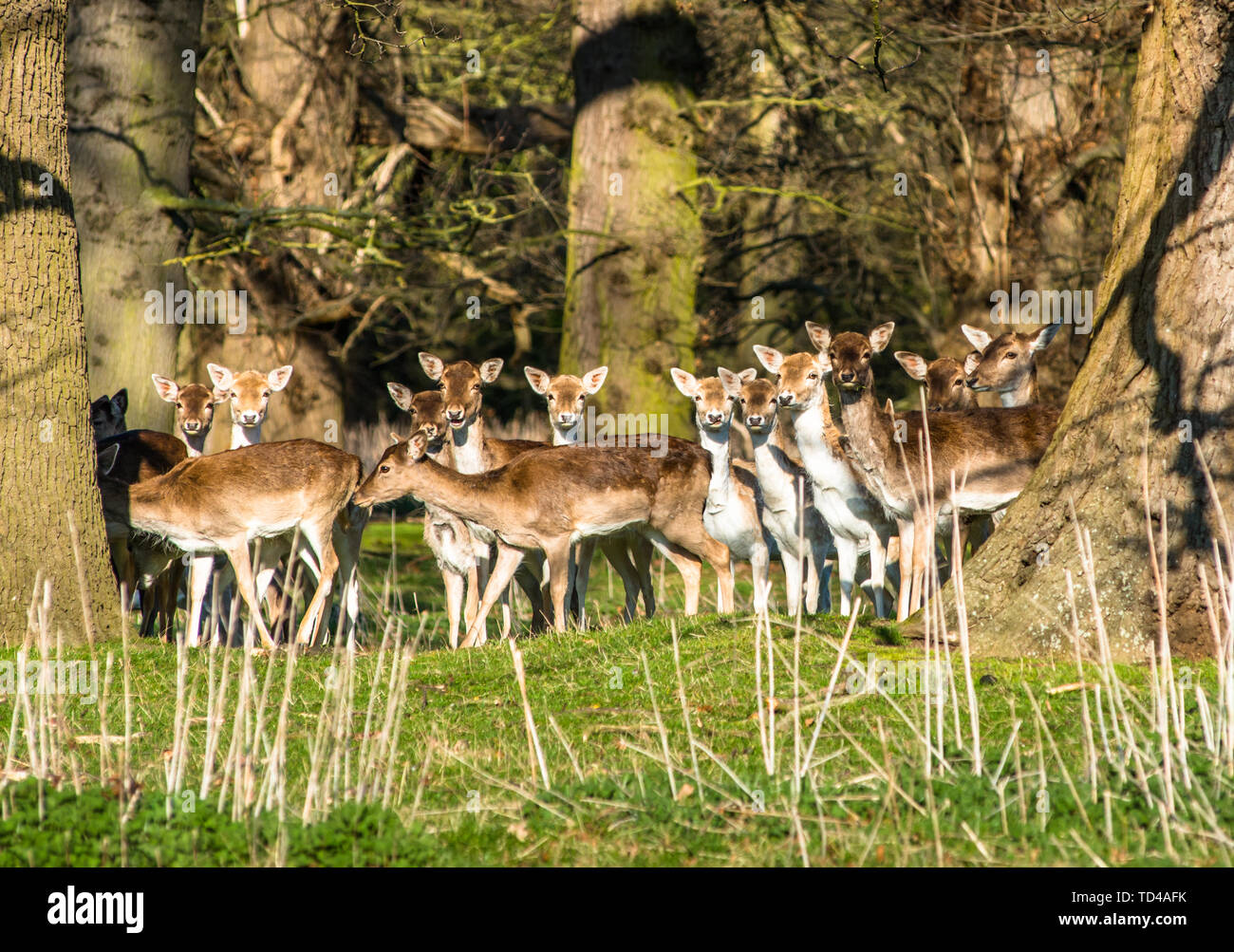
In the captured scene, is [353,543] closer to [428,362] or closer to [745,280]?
[428,362]

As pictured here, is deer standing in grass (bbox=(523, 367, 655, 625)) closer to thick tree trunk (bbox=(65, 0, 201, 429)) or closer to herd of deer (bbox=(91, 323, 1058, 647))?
herd of deer (bbox=(91, 323, 1058, 647))

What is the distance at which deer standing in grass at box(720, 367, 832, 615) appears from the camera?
35.0ft

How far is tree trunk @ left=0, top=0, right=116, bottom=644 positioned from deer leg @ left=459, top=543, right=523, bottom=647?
104 inches

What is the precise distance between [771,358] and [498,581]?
2.54 m

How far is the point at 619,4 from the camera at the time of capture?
16953mm

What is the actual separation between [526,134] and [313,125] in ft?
9.66

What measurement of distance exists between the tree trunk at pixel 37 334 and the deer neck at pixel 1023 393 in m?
7.33

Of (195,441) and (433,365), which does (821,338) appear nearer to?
(433,365)

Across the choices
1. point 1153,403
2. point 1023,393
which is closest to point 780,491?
point 1023,393

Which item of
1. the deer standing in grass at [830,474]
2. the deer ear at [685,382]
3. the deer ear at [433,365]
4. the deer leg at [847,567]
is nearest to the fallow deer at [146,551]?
the deer ear at [433,365]

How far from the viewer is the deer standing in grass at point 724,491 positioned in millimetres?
10984

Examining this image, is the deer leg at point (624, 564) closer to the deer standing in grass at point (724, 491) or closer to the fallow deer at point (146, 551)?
the deer standing in grass at point (724, 491)

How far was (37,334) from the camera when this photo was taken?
29.4 ft
